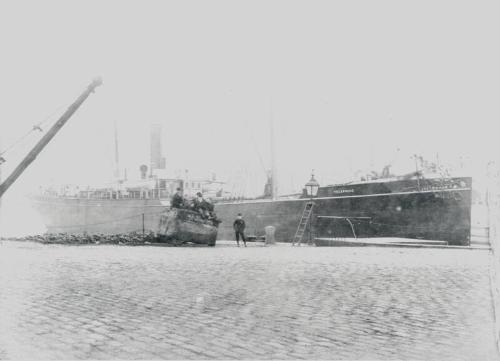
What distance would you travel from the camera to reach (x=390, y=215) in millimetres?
23328

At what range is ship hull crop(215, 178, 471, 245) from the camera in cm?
2217

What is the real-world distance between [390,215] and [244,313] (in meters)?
18.9

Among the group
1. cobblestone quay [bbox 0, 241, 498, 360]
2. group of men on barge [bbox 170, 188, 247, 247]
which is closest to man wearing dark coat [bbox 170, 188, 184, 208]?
group of men on barge [bbox 170, 188, 247, 247]

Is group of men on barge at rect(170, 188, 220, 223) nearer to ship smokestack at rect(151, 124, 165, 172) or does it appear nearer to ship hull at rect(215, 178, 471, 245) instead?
ship hull at rect(215, 178, 471, 245)

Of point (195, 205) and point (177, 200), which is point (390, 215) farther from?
point (177, 200)

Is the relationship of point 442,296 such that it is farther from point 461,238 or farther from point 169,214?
point 461,238

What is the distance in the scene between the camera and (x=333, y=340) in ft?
14.7

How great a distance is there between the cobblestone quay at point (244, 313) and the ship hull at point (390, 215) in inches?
526

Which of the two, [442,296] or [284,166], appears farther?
[284,166]

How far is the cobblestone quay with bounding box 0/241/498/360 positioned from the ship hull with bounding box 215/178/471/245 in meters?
13.4

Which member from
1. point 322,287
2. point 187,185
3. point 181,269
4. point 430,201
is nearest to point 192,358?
point 322,287

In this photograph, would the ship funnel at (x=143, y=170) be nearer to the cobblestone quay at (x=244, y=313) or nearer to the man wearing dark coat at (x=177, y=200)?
the man wearing dark coat at (x=177, y=200)

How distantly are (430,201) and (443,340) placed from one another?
18904mm

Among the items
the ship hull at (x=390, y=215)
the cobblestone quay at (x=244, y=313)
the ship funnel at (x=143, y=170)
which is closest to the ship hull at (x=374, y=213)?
the ship hull at (x=390, y=215)
